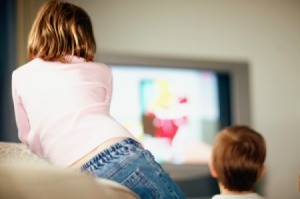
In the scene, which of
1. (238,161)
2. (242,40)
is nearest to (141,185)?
(238,161)

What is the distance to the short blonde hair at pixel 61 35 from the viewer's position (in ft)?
2.91

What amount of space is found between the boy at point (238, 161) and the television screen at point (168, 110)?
1.67 ft

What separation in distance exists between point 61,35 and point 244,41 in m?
1.38

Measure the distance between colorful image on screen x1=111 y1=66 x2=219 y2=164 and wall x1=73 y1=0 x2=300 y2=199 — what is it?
0.53 feet

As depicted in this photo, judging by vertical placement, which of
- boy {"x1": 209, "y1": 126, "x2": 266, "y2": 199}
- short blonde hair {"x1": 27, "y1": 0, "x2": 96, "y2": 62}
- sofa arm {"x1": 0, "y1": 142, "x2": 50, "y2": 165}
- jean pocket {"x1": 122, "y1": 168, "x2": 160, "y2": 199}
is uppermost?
short blonde hair {"x1": 27, "y1": 0, "x2": 96, "y2": 62}

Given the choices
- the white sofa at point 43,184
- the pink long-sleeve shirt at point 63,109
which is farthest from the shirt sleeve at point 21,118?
the white sofa at point 43,184

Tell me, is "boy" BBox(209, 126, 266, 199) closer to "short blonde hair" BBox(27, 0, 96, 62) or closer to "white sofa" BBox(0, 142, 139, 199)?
"short blonde hair" BBox(27, 0, 96, 62)

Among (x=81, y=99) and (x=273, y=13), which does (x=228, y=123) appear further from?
(x=81, y=99)

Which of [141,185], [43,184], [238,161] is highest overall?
[43,184]

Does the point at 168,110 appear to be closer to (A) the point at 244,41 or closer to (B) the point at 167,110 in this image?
(B) the point at 167,110

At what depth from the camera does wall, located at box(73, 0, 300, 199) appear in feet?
6.49

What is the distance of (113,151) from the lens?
69cm

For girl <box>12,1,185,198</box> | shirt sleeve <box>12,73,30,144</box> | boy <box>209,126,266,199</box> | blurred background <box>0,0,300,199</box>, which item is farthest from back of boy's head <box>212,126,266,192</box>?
blurred background <box>0,0,300,199</box>

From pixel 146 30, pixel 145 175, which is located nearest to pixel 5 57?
pixel 146 30
